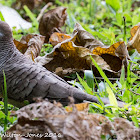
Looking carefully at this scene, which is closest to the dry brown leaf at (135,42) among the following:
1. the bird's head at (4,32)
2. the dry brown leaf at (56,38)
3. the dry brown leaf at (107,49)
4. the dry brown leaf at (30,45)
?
the dry brown leaf at (107,49)

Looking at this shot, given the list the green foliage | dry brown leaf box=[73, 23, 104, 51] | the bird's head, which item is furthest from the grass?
the bird's head

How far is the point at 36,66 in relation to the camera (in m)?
2.55

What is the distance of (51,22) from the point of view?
4438 millimetres

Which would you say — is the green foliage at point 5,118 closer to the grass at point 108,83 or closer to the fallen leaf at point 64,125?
the grass at point 108,83

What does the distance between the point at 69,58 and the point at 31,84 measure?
876mm

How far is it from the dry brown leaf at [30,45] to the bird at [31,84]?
676 mm

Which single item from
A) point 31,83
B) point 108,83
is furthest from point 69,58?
point 31,83

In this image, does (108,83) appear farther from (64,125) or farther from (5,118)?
(64,125)

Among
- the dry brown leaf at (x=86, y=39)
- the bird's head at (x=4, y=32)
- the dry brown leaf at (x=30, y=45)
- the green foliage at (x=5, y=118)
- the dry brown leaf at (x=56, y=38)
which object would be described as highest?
the bird's head at (x=4, y=32)

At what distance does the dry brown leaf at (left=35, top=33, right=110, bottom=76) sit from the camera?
3.05 meters

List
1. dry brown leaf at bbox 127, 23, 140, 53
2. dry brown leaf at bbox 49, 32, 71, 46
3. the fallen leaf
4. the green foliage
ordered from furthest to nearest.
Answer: dry brown leaf at bbox 49, 32, 71, 46 < dry brown leaf at bbox 127, 23, 140, 53 < the green foliage < the fallen leaf

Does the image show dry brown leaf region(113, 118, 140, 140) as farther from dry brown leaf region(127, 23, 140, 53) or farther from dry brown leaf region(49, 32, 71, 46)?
dry brown leaf region(49, 32, 71, 46)

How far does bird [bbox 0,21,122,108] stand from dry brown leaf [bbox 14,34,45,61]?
2.22 ft

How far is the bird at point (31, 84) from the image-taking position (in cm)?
231
